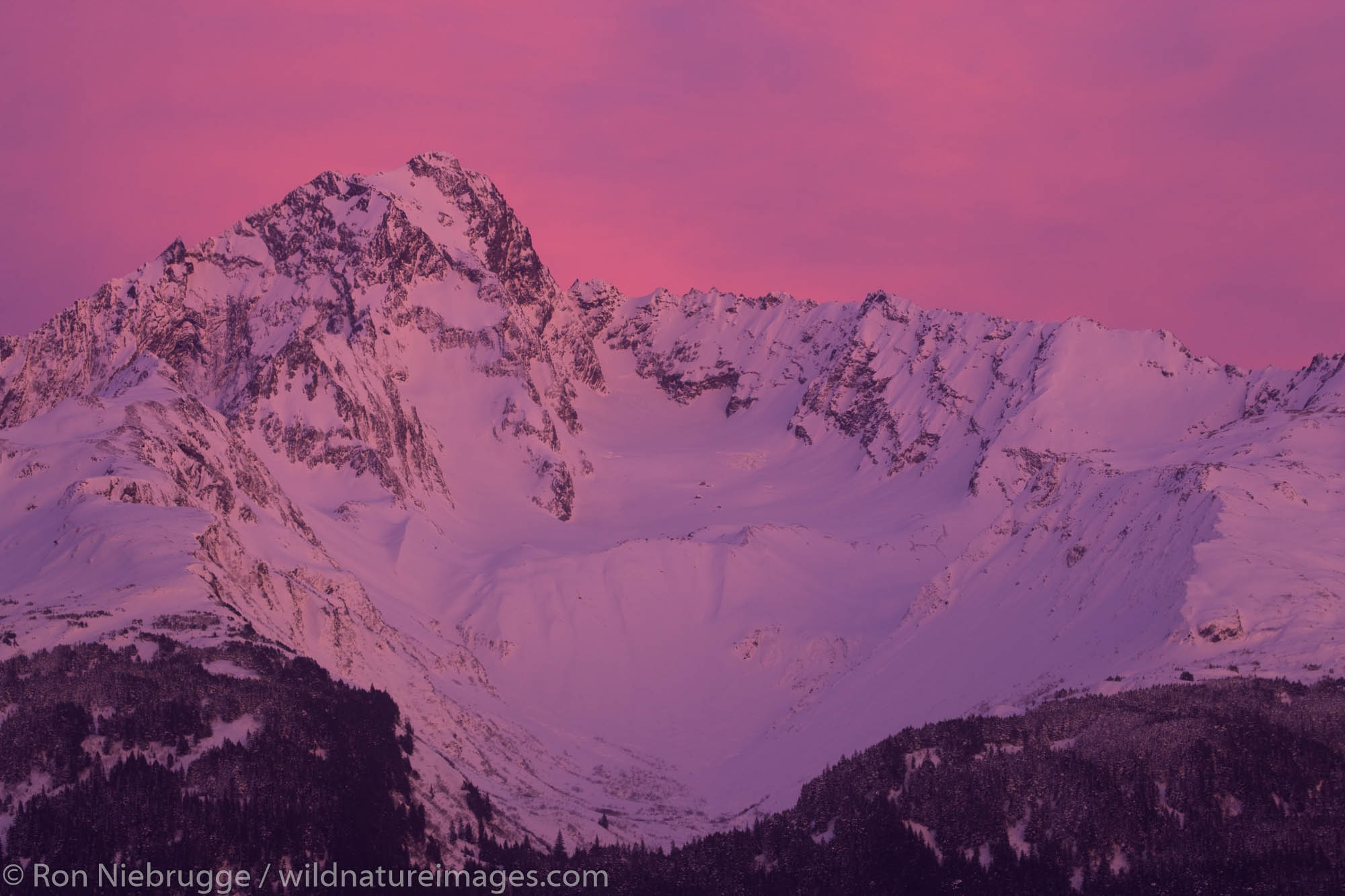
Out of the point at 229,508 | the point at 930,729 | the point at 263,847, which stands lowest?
the point at 263,847

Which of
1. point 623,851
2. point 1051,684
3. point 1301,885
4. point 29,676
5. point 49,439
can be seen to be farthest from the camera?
point 49,439

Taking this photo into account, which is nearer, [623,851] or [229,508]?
[623,851]

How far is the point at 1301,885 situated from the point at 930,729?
46698mm

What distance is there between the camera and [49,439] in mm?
196125

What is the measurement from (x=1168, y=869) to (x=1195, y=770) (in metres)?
12.0

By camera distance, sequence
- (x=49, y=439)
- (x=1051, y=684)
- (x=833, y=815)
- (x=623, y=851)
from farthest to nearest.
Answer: (x=49, y=439) → (x=1051, y=684) → (x=623, y=851) → (x=833, y=815)

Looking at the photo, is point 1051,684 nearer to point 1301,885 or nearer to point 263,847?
point 1301,885

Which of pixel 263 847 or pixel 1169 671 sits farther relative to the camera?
pixel 1169 671

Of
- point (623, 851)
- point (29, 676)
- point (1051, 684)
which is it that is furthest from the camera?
point (1051, 684)

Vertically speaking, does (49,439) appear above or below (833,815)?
above

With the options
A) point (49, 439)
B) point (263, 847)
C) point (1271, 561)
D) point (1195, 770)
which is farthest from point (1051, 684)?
point (49, 439)

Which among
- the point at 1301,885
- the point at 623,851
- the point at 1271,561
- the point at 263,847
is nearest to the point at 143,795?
the point at 263,847

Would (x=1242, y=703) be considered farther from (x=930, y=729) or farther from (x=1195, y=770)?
(x=930, y=729)

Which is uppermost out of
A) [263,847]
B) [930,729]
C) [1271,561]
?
[1271,561]
